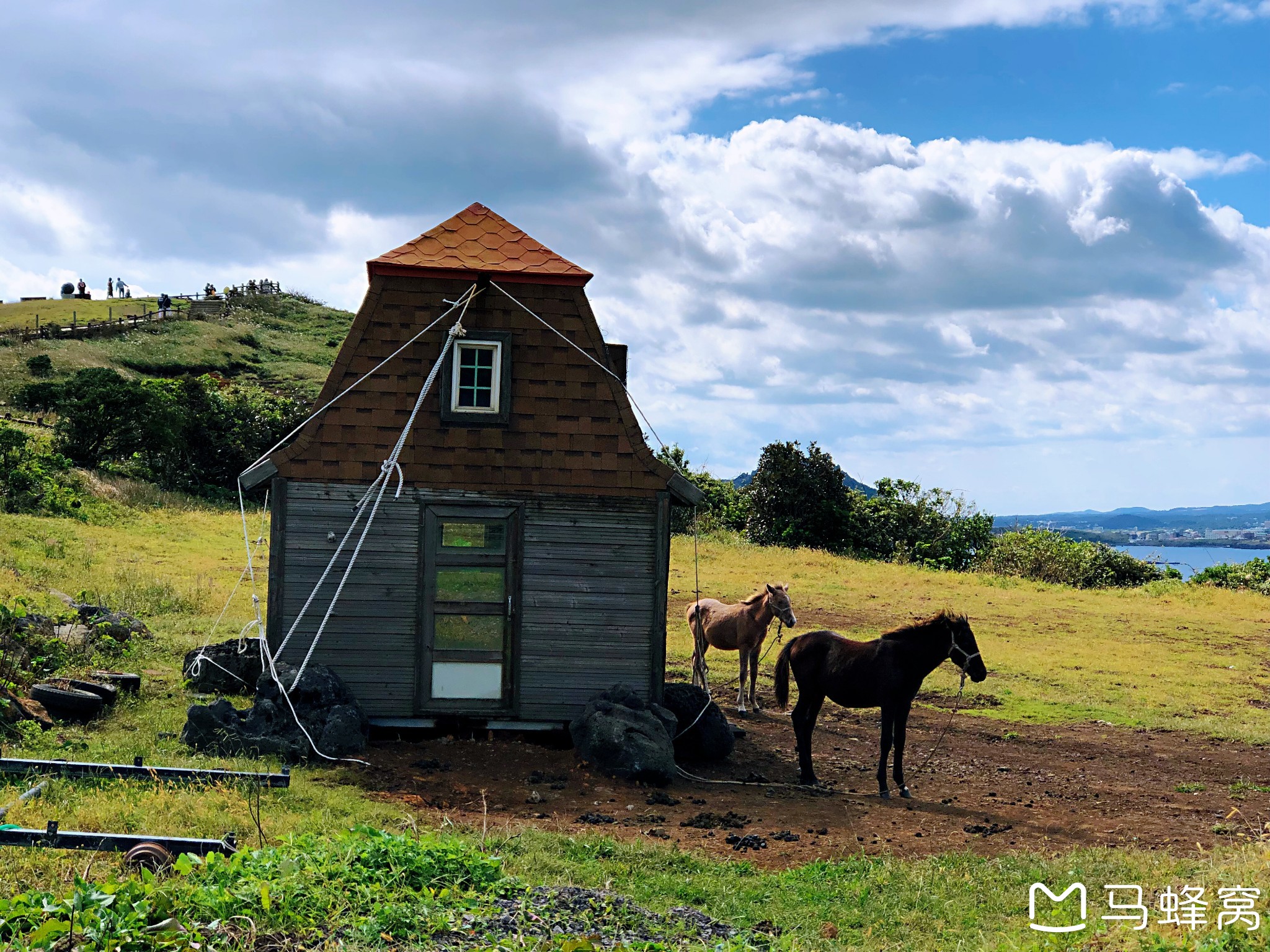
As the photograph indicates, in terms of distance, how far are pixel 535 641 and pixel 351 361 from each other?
4086 mm

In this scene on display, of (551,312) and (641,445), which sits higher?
(551,312)

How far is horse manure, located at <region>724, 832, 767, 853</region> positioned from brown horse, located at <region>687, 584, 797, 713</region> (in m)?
5.87

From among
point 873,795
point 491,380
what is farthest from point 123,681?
point 873,795

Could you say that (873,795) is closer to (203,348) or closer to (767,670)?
(767,670)

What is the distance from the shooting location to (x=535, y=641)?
12953 millimetres

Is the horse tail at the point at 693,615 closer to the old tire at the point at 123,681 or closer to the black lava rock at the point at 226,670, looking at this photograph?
the black lava rock at the point at 226,670

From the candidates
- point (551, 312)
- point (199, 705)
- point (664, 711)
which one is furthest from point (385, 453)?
point (664, 711)

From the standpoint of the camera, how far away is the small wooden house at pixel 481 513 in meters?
12.8

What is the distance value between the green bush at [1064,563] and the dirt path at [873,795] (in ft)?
77.3

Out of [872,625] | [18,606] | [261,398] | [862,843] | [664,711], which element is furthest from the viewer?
[261,398]

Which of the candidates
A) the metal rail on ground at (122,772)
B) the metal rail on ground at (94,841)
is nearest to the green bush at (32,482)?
the metal rail on ground at (122,772)

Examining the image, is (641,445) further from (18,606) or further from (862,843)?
(18,606)

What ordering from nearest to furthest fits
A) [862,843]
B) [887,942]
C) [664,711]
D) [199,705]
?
[887,942], [862,843], [199,705], [664,711]

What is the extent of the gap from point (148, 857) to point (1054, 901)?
6195 mm
